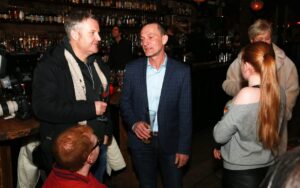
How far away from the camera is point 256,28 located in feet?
9.38

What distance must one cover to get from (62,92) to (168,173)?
3.33 ft

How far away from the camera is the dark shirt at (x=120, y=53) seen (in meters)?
7.53

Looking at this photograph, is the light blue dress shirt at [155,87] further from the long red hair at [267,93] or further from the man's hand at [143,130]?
the long red hair at [267,93]

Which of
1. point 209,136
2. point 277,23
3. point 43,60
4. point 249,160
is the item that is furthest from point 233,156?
point 277,23

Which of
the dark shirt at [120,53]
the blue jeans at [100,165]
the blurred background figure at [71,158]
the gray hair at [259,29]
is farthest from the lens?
the dark shirt at [120,53]

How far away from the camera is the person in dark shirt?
24.7ft

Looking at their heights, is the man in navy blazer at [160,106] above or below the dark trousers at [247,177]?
above

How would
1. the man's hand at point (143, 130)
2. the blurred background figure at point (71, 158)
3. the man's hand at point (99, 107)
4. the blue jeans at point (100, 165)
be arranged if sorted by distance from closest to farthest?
the blurred background figure at point (71, 158), the man's hand at point (99, 107), the man's hand at point (143, 130), the blue jeans at point (100, 165)

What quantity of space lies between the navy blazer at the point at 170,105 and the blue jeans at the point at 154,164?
0.05 meters

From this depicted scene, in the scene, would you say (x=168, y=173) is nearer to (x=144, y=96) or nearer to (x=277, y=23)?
(x=144, y=96)

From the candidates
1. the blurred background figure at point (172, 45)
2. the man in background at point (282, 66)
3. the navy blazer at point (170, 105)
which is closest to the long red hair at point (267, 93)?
the navy blazer at point (170, 105)

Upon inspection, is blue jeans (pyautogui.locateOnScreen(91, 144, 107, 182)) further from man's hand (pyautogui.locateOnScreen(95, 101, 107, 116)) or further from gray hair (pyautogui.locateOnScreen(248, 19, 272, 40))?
gray hair (pyautogui.locateOnScreen(248, 19, 272, 40))

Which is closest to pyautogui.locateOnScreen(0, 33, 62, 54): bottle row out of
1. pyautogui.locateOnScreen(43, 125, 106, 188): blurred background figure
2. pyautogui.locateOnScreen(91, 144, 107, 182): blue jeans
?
pyautogui.locateOnScreen(91, 144, 107, 182): blue jeans

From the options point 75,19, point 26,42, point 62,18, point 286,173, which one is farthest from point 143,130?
point 62,18
